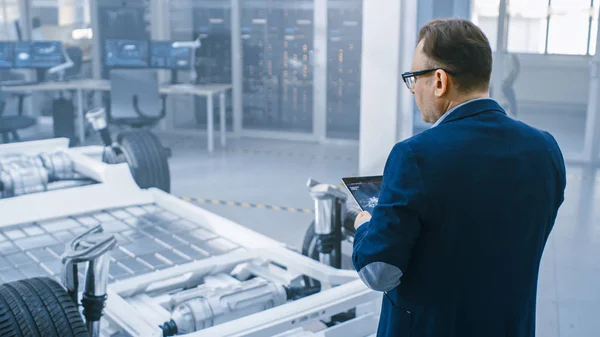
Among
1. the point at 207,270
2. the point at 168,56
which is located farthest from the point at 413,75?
the point at 168,56

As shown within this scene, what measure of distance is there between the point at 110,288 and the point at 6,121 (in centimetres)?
514

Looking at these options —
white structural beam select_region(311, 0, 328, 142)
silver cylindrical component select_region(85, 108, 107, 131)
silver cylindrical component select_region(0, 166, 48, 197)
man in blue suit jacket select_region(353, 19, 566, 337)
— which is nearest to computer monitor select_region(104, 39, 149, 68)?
white structural beam select_region(311, 0, 328, 142)

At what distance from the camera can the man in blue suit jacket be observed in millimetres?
1479

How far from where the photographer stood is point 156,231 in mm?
4078

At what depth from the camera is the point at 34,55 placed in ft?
29.0

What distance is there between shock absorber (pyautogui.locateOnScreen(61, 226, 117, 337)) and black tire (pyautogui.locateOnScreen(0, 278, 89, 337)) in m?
0.11

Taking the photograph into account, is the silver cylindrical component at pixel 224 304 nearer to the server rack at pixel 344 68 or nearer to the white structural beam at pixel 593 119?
the white structural beam at pixel 593 119

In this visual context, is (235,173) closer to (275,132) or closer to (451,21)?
(275,132)

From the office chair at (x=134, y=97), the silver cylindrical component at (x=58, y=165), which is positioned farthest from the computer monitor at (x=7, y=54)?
the silver cylindrical component at (x=58, y=165)

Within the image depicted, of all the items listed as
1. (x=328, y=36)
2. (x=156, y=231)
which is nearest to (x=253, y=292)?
(x=156, y=231)

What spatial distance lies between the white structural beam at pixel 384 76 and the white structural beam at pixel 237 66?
13.4 ft

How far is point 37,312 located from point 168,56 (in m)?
6.98

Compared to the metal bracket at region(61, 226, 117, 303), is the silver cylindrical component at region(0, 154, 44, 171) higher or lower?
lower

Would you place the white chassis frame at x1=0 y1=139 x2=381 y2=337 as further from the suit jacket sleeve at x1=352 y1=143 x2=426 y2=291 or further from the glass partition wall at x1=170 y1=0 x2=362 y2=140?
the glass partition wall at x1=170 y1=0 x2=362 y2=140
